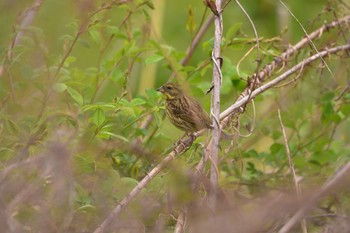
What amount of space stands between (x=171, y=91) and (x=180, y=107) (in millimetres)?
130

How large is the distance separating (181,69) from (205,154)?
46.6 inches

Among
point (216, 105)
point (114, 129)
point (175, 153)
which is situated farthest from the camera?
point (114, 129)

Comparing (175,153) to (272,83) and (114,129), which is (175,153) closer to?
(114,129)

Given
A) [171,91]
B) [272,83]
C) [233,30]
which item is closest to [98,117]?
[272,83]

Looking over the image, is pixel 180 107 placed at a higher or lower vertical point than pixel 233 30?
lower

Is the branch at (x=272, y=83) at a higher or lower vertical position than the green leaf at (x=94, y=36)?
lower

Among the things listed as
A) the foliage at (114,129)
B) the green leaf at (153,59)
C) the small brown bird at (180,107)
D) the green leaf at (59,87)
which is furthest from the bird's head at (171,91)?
the green leaf at (59,87)

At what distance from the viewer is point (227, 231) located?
86.4 inches

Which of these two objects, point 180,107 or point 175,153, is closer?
point 175,153

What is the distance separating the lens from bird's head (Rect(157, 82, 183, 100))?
15.6 ft

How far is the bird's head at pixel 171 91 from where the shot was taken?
4749mm

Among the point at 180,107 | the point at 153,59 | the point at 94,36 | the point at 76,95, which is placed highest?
the point at 94,36

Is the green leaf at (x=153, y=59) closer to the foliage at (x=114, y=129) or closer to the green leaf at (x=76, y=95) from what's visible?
the foliage at (x=114, y=129)

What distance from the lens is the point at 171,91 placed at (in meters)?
4.80
